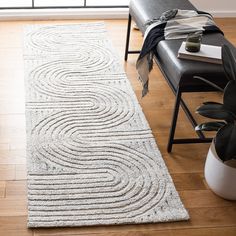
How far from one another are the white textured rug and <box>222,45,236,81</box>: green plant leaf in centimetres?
58

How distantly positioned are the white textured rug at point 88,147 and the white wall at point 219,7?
48.0 inches

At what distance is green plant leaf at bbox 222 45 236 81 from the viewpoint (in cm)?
176

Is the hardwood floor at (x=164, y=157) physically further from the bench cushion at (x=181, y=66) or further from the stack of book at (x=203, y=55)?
the stack of book at (x=203, y=55)

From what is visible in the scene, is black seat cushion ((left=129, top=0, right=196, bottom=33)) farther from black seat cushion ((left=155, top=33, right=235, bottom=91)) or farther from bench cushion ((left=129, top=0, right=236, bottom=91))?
black seat cushion ((left=155, top=33, right=235, bottom=91))

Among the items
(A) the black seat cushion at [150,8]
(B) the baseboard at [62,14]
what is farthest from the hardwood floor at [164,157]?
A: (B) the baseboard at [62,14]

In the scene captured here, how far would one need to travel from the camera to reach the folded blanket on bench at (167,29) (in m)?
2.34

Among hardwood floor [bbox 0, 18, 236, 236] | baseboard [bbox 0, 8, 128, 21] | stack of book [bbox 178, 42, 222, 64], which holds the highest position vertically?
stack of book [bbox 178, 42, 222, 64]

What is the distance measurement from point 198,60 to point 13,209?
110cm

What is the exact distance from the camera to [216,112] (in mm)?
1785

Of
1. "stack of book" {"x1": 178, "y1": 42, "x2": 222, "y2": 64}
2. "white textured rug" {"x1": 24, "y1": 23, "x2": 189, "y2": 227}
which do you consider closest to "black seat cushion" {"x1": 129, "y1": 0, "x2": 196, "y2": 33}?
"white textured rug" {"x1": 24, "y1": 23, "x2": 189, "y2": 227}

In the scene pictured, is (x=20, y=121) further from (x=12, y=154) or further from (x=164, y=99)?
(x=164, y=99)

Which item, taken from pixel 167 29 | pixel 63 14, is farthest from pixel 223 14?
pixel 167 29

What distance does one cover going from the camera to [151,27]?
94.7 inches

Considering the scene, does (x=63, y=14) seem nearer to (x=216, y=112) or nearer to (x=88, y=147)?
(x=88, y=147)
